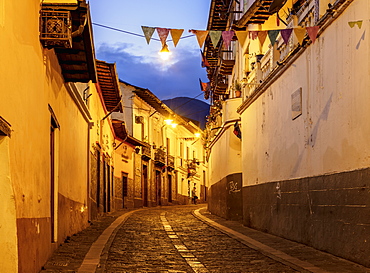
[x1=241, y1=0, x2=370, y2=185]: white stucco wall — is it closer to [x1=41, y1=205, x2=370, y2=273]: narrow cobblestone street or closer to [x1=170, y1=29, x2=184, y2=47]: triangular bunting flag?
[x1=41, y1=205, x2=370, y2=273]: narrow cobblestone street

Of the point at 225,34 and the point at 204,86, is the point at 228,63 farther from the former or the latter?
the point at 225,34

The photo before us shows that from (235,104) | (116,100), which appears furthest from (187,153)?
(235,104)

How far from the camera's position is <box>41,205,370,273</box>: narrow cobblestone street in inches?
328

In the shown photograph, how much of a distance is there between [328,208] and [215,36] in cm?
358

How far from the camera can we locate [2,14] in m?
5.75

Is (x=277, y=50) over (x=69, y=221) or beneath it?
over

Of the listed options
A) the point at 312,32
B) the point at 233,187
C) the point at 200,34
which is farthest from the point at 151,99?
the point at 312,32

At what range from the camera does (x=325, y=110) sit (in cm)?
1015

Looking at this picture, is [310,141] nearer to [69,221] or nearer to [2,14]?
[69,221]

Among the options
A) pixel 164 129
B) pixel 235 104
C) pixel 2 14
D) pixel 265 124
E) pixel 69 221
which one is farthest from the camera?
pixel 164 129

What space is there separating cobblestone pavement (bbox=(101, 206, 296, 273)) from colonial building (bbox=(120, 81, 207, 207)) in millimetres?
19598

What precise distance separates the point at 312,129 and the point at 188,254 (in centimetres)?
332

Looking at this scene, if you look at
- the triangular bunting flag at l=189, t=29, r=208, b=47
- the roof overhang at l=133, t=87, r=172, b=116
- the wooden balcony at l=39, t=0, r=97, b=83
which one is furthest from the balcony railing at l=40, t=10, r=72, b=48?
the roof overhang at l=133, t=87, r=172, b=116

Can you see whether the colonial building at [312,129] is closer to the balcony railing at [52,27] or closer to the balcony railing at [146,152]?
the balcony railing at [52,27]
